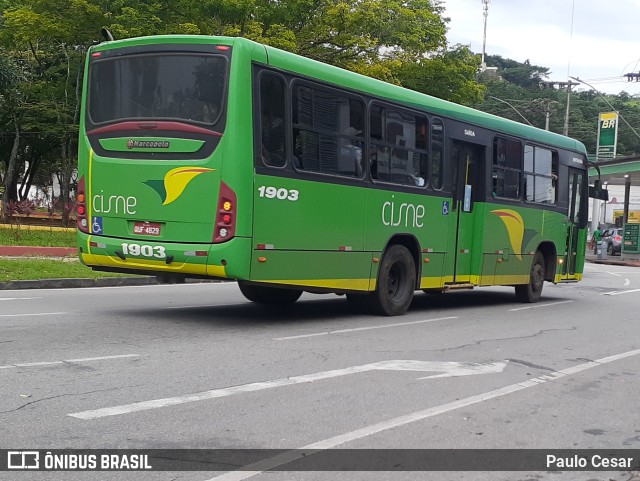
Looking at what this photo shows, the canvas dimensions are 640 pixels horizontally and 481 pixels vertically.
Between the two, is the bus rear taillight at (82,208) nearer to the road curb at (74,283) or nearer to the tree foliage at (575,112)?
the road curb at (74,283)

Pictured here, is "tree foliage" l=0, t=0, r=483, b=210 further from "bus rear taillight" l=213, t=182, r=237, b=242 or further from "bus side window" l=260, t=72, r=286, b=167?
"bus rear taillight" l=213, t=182, r=237, b=242

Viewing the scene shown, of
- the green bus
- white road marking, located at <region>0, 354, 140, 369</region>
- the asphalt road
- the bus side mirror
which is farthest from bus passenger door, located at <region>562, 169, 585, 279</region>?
white road marking, located at <region>0, 354, 140, 369</region>

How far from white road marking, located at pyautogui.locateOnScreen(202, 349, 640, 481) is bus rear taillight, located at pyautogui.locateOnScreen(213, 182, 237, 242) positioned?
3812 millimetres

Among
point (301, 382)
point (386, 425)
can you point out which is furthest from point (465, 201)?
point (386, 425)

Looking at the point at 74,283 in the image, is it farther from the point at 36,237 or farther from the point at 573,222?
the point at 573,222

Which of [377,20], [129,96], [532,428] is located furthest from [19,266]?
[377,20]

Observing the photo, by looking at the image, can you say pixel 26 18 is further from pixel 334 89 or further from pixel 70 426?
pixel 70 426

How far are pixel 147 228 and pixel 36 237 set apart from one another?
15167 mm

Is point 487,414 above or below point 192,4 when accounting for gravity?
below

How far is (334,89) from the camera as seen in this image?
1134cm

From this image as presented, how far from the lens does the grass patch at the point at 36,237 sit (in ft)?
75.4

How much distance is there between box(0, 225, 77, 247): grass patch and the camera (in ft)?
75.4

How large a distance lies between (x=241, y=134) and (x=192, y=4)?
1754 centimetres

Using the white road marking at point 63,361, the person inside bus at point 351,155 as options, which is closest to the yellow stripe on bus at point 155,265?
the white road marking at point 63,361
